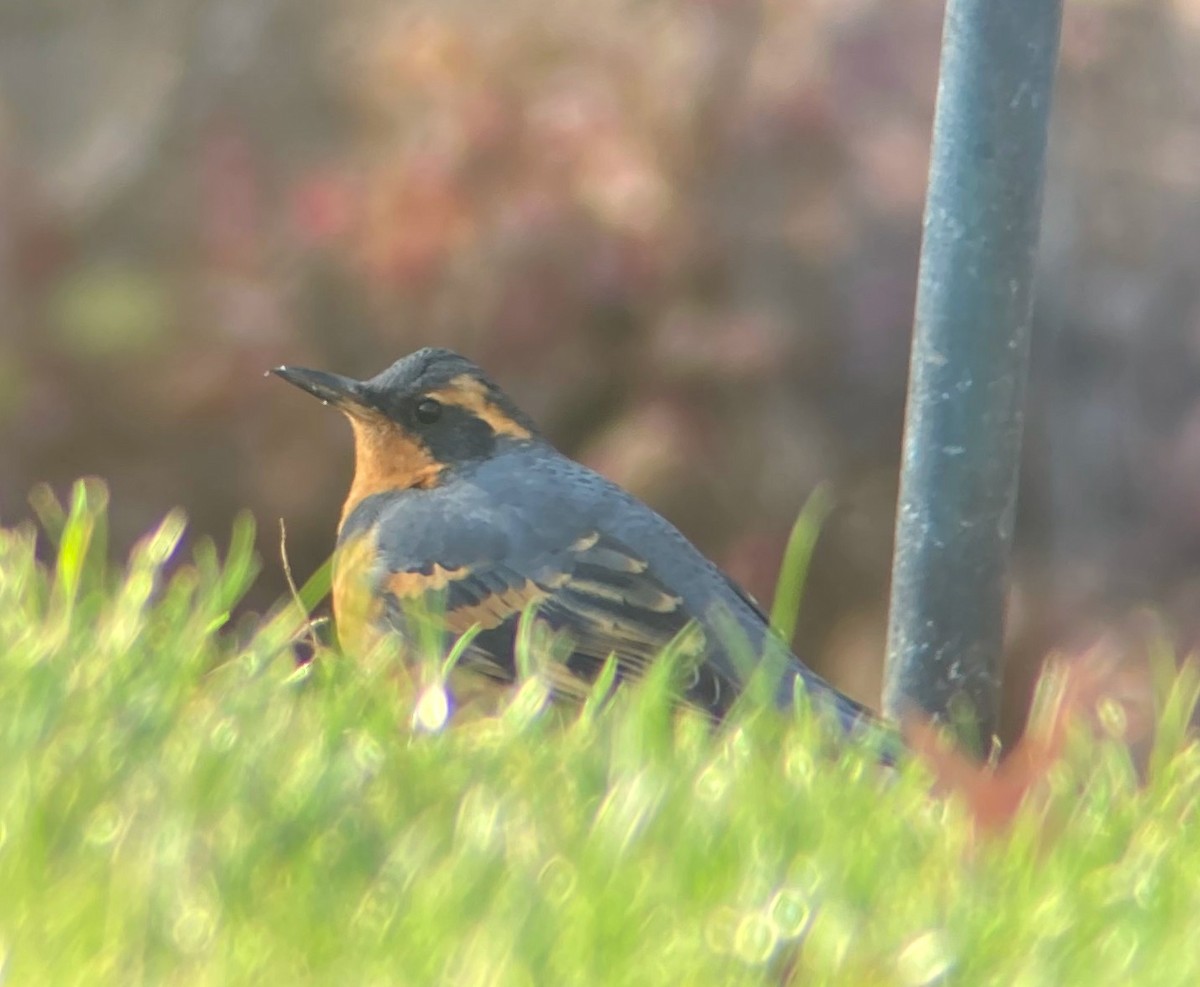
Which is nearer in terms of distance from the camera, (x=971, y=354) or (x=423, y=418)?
(x=971, y=354)

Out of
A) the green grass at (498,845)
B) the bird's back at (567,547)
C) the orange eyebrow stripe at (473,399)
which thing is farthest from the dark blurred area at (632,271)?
the green grass at (498,845)

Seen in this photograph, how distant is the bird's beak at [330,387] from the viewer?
5.40m

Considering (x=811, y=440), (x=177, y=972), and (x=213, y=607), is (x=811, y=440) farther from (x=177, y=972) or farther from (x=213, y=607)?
(x=177, y=972)

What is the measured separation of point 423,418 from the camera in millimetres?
5582

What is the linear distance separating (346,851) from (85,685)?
693 mm

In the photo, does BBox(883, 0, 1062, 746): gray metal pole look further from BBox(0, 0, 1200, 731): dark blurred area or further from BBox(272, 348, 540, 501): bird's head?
BBox(0, 0, 1200, 731): dark blurred area

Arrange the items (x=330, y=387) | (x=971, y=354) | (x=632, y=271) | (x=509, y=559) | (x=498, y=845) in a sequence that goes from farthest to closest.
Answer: (x=632, y=271) < (x=330, y=387) < (x=509, y=559) < (x=971, y=354) < (x=498, y=845)

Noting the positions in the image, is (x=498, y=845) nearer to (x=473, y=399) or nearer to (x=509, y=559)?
(x=509, y=559)

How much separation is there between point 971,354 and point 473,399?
139 centimetres

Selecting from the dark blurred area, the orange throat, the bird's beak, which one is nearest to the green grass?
the bird's beak

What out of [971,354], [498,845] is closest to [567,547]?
[971,354]

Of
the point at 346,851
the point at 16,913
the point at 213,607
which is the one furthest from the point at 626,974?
the point at 213,607

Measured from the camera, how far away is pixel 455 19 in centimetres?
705

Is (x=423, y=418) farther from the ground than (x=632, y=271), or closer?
closer
